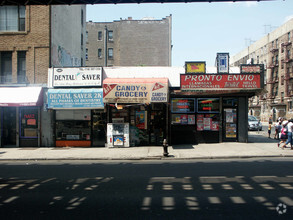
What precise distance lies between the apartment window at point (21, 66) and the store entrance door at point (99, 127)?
214 inches

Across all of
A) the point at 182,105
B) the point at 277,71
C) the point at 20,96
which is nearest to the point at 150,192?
the point at 182,105

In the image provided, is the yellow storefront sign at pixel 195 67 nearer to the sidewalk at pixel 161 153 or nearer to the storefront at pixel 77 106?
the sidewalk at pixel 161 153

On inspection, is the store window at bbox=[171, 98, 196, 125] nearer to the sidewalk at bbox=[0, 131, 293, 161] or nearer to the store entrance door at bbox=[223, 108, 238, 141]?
the sidewalk at bbox=[0, 131, 293, 161]

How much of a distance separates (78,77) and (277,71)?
49.9m

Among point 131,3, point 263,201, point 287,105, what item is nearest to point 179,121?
point 131,3

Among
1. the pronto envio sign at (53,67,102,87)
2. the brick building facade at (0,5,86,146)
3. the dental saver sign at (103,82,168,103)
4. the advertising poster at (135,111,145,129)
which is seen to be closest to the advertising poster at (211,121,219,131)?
the advertising poster at (135,111,145,129)

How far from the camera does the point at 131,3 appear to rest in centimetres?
947

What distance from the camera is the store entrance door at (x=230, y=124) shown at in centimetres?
1580

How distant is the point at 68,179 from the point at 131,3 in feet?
22.2

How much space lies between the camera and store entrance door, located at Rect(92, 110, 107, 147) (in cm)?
1570

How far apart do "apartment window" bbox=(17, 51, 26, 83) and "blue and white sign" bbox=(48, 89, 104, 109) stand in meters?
2.84

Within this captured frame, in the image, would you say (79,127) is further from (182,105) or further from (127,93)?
(182,105)

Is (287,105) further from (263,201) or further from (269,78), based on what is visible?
(263,201)

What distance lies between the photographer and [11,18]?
16344 mm
